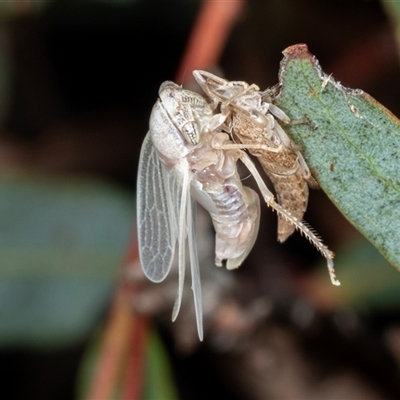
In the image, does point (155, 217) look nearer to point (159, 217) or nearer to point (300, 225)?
point (159, 217)

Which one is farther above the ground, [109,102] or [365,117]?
[365,117]

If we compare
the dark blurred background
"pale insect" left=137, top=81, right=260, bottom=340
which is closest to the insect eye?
"pale insect" left=137, top=81, right=260, bottom=340

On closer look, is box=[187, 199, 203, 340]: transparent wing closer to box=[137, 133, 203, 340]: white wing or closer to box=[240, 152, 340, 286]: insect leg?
box=[137, 133, 203, 340]: white wing

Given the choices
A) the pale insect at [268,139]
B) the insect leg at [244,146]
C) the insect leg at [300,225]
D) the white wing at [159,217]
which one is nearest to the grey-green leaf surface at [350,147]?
the pale insect at [268,139]

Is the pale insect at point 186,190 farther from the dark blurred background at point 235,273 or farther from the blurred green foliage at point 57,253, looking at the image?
the blurred green foliage at point 57,253

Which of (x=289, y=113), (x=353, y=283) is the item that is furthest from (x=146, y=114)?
(x=289, y=113)

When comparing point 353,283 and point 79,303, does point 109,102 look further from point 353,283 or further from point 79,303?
point 353,283

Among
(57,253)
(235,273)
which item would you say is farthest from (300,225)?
(57,253)
